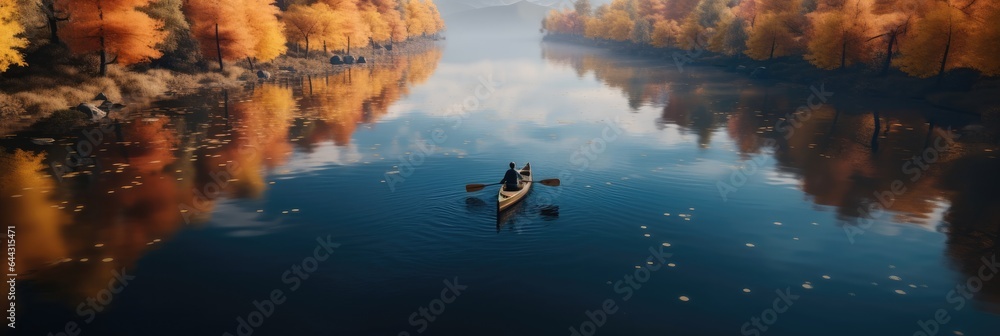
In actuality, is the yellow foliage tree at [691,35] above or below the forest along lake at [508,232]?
above

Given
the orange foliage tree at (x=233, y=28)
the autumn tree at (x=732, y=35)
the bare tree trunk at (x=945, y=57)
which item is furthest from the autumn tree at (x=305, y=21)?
the bare tree trunk at (x=945, y=57)

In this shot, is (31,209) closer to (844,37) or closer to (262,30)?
(262,30)

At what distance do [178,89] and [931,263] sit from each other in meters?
61.5

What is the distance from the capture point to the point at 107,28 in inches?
1849

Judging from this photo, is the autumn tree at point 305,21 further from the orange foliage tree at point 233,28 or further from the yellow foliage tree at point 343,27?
the orange foliage tree at point 233,28

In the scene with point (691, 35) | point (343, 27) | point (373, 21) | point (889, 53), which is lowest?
point (889, 53)

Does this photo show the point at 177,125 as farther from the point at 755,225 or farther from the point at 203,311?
the point at 755,225

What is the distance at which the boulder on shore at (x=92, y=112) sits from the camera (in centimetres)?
4025

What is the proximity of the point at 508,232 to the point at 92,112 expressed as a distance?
36.5 meters

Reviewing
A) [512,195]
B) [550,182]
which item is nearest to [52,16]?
[550,182]

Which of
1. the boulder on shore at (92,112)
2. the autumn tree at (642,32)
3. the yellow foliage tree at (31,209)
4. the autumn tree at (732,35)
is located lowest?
the yellow foliage tree at (31,209)

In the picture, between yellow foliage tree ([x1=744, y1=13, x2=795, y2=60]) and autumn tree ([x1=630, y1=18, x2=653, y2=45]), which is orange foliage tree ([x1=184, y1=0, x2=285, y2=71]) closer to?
yellow foliage tree ([x1=744, y1=13, x2=795, y2=60])

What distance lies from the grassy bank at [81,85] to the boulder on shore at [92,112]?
185 cm

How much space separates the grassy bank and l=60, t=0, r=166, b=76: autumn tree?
2.30 m
